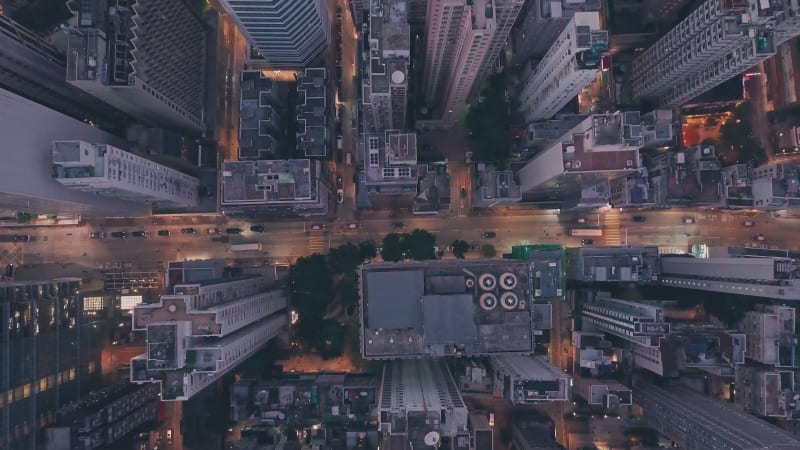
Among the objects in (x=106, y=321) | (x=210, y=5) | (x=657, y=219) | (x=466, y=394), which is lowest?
(x=466, y=394)

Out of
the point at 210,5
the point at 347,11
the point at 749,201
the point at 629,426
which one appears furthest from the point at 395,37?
the point at 629,426

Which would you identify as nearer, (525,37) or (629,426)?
(525,37)

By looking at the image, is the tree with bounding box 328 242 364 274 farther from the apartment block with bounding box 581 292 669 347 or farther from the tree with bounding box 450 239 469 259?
the apartment block with bounding box 581 292 669 347

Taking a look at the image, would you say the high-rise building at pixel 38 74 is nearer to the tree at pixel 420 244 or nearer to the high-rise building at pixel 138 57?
the high-rise building at pixel 138 57

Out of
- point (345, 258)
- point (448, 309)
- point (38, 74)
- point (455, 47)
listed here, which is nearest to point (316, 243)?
point (345, 258)

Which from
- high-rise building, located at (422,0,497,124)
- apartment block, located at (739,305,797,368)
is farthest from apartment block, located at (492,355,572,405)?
high-rise building, located at (422,0,497,124)

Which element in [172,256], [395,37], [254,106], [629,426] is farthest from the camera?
[172,256]

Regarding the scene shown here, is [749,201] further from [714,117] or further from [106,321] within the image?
[106,321]

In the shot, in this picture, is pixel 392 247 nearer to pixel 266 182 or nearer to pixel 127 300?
pixel 266 182
